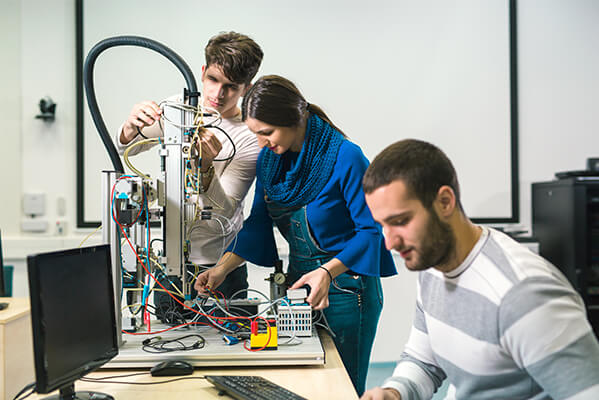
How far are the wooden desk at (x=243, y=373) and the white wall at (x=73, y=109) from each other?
6.61 ft

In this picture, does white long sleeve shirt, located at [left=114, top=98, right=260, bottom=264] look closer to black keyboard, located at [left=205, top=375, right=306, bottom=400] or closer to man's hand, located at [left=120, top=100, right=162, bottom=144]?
man's hand, located at [left=120, top=100, right=162, bottom=144]

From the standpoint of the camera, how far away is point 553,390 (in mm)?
750

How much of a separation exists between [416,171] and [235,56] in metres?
0.84

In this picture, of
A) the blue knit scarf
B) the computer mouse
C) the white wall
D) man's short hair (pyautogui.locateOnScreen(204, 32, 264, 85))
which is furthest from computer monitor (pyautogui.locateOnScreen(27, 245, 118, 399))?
the white wall

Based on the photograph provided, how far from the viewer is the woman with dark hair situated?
1.39m

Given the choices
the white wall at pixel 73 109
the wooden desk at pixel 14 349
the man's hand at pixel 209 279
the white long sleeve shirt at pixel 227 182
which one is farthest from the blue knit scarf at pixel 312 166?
the white wall at pixel 73 109

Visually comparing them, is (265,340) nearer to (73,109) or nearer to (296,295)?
(296,295)

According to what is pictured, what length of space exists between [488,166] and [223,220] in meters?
2.13

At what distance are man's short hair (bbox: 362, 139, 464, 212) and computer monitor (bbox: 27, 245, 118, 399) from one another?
0.62 m

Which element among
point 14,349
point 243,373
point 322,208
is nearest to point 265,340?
point 243,373

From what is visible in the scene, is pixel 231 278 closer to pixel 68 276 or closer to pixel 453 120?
pixel 68 276

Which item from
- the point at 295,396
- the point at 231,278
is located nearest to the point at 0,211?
the point at 231,278

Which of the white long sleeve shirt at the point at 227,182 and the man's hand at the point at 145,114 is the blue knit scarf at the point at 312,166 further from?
the man's hand at the point at 145,114

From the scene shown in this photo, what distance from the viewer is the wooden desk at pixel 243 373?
1.02 meters
